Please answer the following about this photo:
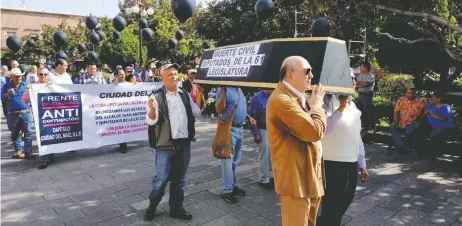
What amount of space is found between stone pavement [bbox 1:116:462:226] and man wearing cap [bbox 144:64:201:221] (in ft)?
1.08

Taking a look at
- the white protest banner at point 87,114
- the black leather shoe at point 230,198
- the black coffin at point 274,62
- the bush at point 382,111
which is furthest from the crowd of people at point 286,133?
the bush at point 382,111

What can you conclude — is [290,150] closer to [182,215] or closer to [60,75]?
[182,215]

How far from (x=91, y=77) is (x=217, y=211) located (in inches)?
241

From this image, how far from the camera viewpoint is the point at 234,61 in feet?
10.3

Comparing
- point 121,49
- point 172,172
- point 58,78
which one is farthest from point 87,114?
point 121,49

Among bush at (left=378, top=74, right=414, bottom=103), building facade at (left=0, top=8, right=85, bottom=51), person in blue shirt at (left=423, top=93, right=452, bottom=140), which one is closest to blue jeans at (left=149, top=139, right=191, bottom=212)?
person in blue shirt at (left=423, top=93, right=452, bottom=140)

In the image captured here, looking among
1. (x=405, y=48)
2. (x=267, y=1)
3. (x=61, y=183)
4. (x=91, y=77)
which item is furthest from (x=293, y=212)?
(x=405, y=48)

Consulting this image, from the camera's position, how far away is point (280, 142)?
245 cm

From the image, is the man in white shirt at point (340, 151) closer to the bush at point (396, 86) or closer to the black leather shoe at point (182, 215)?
the black leather shoe at point (182, 215)

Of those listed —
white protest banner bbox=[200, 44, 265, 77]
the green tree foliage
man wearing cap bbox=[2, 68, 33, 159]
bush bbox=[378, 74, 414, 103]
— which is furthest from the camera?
the green tree foliage

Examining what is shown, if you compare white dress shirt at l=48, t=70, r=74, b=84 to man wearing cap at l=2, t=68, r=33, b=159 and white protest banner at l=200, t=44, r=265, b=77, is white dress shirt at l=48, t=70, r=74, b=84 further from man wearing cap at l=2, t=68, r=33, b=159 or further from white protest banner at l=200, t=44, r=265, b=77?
white protest banner at l=200, t=44, r=265, b=77

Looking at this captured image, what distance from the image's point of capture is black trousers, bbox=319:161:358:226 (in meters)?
3.12

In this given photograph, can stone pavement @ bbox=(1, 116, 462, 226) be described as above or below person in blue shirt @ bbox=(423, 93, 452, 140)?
below

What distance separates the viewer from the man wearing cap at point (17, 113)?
22.5 ft
